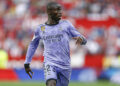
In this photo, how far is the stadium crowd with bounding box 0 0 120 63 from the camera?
22.4 meters

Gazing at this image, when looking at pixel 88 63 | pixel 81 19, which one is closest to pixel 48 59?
pixel 88 63

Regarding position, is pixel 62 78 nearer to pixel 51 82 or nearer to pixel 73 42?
pixel 51 82

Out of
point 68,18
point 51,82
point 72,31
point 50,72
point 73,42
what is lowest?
point 51,82

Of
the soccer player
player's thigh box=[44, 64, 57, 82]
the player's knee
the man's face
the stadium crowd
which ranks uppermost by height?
the stadium crowd

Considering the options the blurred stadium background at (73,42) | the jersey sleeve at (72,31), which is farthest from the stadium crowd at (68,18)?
the jersey sleeve at (72,31)

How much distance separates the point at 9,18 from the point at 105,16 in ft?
19.7

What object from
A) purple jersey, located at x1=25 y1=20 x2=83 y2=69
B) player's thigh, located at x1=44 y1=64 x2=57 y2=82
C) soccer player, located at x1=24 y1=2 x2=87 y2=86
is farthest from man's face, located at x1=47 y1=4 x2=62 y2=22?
player's thigh, located at x1=44 y1=64 x2=57 y2=82

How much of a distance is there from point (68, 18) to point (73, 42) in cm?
229

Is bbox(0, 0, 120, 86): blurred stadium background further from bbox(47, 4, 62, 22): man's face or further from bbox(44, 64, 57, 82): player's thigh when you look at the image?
bbox(47, 4, 62, 22): man's face

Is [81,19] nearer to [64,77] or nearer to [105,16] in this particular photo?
[105,16]

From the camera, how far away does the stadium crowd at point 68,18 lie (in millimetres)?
22438

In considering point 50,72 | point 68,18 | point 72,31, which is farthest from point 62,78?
point 68,18

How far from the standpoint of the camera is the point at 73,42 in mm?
22859

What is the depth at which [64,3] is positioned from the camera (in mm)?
26266
